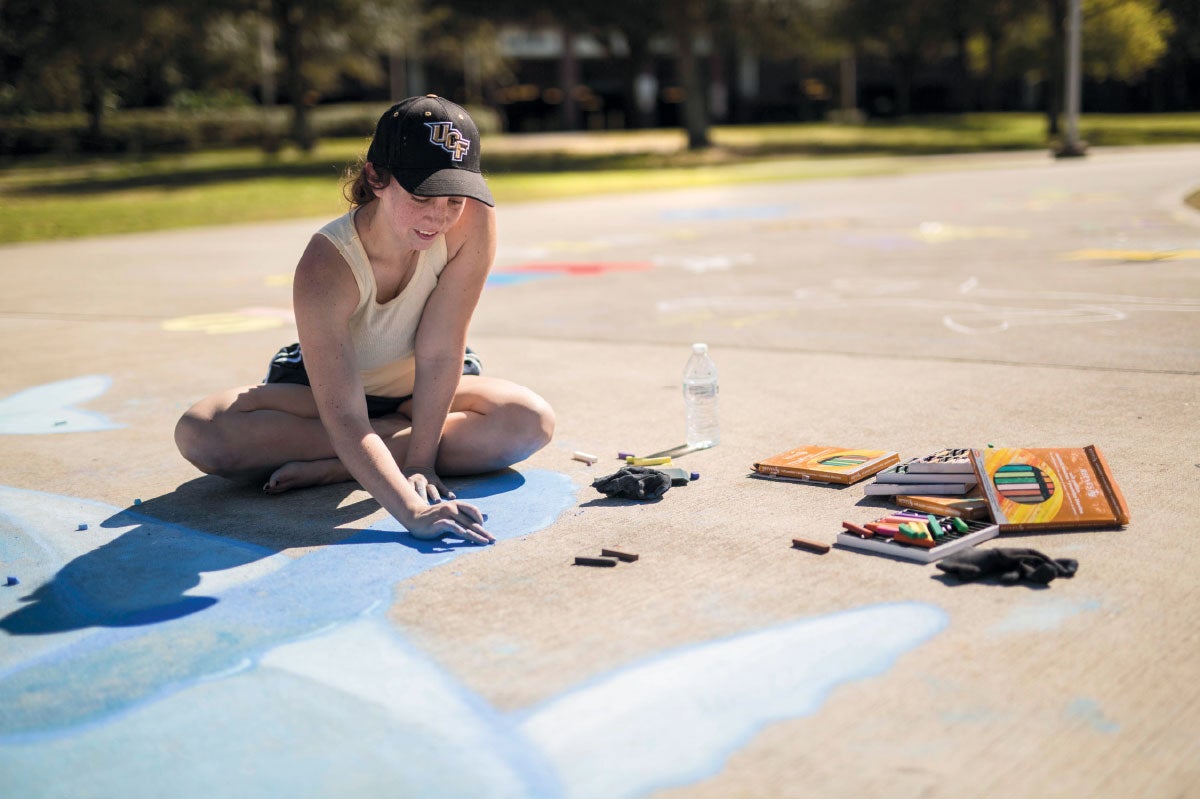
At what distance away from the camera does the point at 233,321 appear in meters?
8.14

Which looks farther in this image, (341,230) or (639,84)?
(639,84)

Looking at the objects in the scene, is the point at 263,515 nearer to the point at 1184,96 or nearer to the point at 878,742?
the point at 878,742

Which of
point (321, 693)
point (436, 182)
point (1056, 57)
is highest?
point (1056, 57)

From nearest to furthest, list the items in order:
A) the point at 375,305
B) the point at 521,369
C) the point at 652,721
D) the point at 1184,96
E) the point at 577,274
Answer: the point at 652,721, the point at 375,305, the point at 521,369, the point at 577,274, the point at 1184,96

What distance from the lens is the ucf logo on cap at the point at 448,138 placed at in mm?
3342

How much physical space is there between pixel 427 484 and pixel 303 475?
681 millimetres

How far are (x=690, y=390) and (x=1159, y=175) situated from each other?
16.5 m

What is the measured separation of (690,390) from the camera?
15.9ft

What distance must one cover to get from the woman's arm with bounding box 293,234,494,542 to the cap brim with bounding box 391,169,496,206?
493 millimetres

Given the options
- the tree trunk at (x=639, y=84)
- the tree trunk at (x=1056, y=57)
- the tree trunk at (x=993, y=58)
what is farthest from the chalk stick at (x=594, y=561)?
the tree trunk at (x=993, y=58)

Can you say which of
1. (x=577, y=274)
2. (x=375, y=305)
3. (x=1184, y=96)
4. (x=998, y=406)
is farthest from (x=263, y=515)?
(x=1184, y=96)

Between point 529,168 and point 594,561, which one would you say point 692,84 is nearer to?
point 529,168

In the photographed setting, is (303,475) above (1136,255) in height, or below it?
Answer: below

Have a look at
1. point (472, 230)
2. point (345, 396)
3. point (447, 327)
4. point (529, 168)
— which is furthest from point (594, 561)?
point (529, 168)
